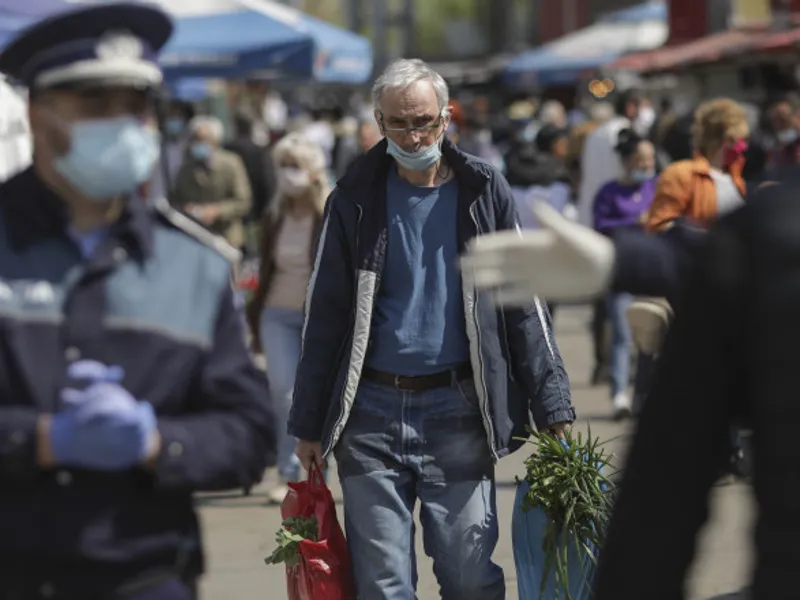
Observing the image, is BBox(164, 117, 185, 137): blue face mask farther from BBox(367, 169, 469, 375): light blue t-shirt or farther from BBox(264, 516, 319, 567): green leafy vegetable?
BBox(367, 169, 469, 375): light blue t-shirt

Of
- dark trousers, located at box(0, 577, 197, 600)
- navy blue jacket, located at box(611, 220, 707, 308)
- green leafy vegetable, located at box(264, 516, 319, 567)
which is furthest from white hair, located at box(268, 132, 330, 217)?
navy blue jacket, located at box(611, 220, 707, 308)

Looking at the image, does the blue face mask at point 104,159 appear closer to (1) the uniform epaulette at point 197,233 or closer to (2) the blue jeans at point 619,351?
(1) the uniform epaulette at point 197,233

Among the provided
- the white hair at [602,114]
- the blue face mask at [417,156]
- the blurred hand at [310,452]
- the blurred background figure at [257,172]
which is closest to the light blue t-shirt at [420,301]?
the blue face mask at [417,156]

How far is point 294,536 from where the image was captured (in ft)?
16.8

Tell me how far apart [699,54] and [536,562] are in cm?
2128

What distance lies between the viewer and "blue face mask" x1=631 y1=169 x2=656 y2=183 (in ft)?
35.4

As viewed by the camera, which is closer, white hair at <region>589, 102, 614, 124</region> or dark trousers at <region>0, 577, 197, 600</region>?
dark trousers at <region>0, 577, 197, 600</region>

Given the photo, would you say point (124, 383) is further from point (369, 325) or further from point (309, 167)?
point (309, 167)

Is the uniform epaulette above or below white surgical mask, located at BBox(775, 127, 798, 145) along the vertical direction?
above

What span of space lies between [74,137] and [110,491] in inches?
22.8

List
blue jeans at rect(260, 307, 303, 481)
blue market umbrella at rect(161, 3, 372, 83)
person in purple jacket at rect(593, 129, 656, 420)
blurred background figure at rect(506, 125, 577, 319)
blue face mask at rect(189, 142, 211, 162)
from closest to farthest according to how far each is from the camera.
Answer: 1. blue jeans at rect(260, 307, 303, 481)
2. person in purple jacket at rect(593, 129, 656, 420)
3. blurred background figure at rect(506, 125, 577, 319)
4. blue market umbrella at rect(161, 3, 372, 83)
5. blue face mask at rect(189, 142, 211, 162)

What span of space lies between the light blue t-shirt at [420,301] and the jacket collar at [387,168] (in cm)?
9

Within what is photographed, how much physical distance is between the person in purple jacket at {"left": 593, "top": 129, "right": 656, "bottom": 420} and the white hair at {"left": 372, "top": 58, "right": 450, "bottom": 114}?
17.8 ft

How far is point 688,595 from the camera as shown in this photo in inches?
98.5
